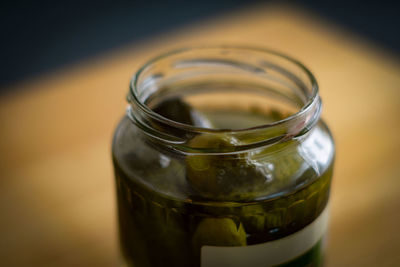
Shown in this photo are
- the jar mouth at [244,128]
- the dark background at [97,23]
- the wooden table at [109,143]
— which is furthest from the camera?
the dark background at [97,23]

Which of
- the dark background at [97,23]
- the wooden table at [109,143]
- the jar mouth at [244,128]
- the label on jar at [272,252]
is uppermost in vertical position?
the jar mouth at [244,128]

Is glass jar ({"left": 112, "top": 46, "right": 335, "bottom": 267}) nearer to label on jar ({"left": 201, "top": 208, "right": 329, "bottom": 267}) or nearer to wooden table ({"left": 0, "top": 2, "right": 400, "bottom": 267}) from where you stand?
label on jar ({"left": 201, "top": 208, "right": 329, "bottom": 267})

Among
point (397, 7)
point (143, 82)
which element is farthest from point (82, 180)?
point (397, 7)

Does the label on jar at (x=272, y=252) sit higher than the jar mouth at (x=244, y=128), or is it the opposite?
the jar mouth at (x=244, y=128)

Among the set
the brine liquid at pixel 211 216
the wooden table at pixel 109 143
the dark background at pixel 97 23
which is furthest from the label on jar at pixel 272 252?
the dark background at pixel 97 23

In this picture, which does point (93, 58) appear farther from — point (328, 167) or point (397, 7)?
point (397, 7)

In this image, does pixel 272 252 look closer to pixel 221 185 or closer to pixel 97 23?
pixel 221 185

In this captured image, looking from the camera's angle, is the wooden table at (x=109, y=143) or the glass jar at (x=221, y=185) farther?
the wooden table at (x=109, y=143)

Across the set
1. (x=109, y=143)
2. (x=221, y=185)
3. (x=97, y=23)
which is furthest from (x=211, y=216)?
(x=97, y=23)

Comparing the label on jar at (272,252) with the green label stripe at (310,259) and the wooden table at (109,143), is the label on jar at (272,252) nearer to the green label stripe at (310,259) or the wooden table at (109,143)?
the green label stripe at (310,259)
